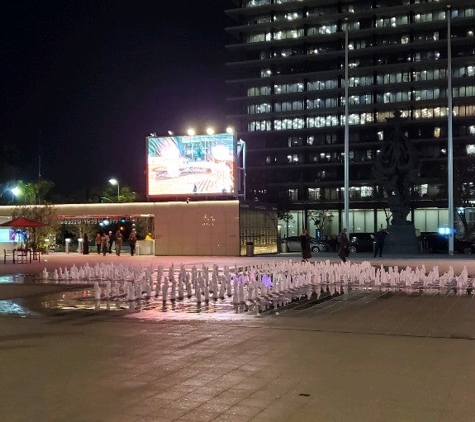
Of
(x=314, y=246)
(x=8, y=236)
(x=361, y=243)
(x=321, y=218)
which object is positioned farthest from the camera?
(x=321, y=218)

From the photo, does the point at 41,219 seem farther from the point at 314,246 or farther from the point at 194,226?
the point at 314,246

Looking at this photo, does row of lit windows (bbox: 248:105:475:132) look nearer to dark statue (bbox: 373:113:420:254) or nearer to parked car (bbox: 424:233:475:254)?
parked car (bbox: 424:233:475:254)

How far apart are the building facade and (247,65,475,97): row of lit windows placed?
15 cm

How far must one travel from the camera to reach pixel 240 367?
8.74 meters

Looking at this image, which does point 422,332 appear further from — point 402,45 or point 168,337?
point 402,45

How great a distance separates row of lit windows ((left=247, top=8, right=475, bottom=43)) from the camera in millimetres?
87438

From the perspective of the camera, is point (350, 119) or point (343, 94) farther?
point (350, 119)

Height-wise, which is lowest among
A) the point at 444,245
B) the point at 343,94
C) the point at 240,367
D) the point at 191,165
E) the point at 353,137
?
the point at 240,367

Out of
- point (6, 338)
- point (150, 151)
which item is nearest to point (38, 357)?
point (6, 338)

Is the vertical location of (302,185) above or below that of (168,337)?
above

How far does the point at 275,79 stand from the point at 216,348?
9061cm

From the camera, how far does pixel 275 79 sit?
97750 mm

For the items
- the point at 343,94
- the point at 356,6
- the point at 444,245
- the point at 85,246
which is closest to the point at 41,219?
the point at 85,246

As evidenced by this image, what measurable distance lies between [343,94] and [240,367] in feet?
289
